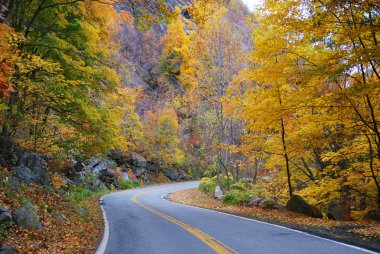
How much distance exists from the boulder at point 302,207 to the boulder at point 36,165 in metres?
11.0

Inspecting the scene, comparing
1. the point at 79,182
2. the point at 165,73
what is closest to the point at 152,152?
the point at 79,182

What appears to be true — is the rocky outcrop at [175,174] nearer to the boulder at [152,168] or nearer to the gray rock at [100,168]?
the boulder at [152,168]

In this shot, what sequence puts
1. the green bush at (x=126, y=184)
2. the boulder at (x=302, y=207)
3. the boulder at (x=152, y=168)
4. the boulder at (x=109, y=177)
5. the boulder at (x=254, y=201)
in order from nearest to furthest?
the boulder at (x=302, y=207), the boulder at (x=254, y=201), the boulder at (x=109, y=177), the green bush at (x=126, y=184), the boulder at (x=152, y=168)

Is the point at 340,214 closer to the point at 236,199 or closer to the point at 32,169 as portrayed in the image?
the point at 236,199

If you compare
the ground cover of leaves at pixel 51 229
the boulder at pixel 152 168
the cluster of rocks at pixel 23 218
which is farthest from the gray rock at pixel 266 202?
the boulder at pixel 152 168

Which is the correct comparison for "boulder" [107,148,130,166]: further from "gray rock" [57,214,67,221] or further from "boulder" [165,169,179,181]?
"gray rock" [57,214,67,221]

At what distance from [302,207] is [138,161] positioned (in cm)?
2789

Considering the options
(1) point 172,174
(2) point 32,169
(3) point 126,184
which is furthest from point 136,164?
(2) point 32,169

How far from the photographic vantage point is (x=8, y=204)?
7.64 metres

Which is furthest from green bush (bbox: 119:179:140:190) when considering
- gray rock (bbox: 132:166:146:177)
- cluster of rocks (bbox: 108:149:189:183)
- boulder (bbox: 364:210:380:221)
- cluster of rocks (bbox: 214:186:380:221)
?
boulder (bbox: 364:210:380:221)

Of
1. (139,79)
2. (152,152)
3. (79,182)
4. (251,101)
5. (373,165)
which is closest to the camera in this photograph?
(373,165)

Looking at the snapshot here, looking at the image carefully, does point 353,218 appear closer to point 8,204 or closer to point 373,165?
point 373,165

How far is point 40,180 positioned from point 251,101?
9.95 meters

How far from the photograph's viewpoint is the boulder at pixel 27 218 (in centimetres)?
725
